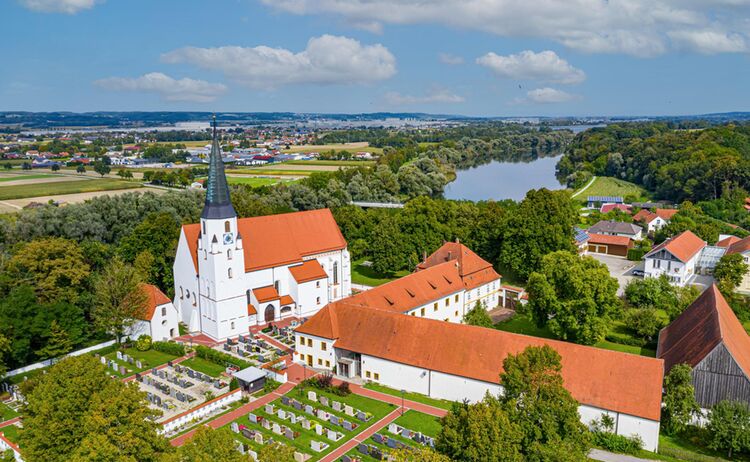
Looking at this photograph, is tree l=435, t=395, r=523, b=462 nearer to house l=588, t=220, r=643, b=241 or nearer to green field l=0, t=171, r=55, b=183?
house l=588, t=220, r=643, b=241

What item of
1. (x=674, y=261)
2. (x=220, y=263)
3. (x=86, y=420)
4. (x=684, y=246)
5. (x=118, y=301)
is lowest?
(x=118, y=301)

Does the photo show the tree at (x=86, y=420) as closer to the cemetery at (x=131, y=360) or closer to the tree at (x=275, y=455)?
the tree at (x=275, y=455)

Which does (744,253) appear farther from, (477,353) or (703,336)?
(477,353)

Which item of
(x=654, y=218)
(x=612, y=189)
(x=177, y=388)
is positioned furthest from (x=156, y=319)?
(x=612, y=189)

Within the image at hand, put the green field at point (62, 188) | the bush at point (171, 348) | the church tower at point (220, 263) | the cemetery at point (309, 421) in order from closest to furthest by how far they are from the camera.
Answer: the cemetery at point (309, 421) < the bush at point (171, 348) < the church tower at point (220, 263) < the green field at point (62, 188)

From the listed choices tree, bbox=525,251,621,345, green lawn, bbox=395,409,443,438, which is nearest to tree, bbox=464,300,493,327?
tree, bbox=525,251,621,345

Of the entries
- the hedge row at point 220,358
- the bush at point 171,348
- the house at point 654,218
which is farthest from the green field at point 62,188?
the house at point 654,218

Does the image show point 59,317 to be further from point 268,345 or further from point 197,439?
point 197,439
